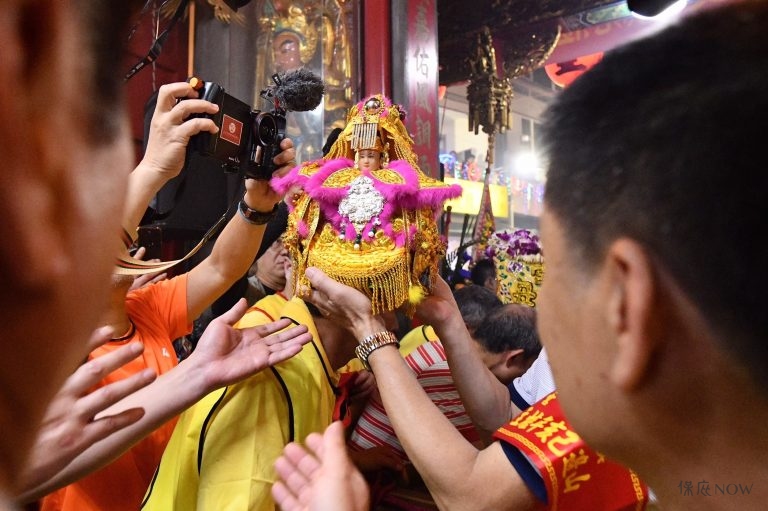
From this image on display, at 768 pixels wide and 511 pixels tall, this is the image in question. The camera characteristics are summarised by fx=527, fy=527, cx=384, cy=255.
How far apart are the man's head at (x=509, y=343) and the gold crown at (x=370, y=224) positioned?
1.64 ft

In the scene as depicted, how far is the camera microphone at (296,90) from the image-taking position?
1.24m

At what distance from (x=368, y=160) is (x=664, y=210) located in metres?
0.92

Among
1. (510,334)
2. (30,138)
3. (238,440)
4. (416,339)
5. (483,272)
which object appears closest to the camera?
(30,138)

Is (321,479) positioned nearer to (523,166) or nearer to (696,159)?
(696,159)

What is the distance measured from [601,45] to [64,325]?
6337 millimetres

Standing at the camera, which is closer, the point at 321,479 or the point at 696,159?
the point at 696,159

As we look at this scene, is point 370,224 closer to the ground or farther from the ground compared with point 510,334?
farther from the ground

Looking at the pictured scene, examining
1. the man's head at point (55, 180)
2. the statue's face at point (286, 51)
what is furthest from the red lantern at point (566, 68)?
the man's head at point (55, 180)

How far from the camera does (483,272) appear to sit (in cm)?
373

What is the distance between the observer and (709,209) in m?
0.40

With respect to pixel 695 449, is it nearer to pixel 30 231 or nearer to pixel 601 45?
pixel 30 231

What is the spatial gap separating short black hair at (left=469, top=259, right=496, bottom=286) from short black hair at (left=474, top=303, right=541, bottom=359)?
1.94m

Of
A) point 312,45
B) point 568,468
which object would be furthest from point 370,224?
point 312,45

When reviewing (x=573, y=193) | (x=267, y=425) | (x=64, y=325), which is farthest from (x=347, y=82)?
(x=64, y=325)
